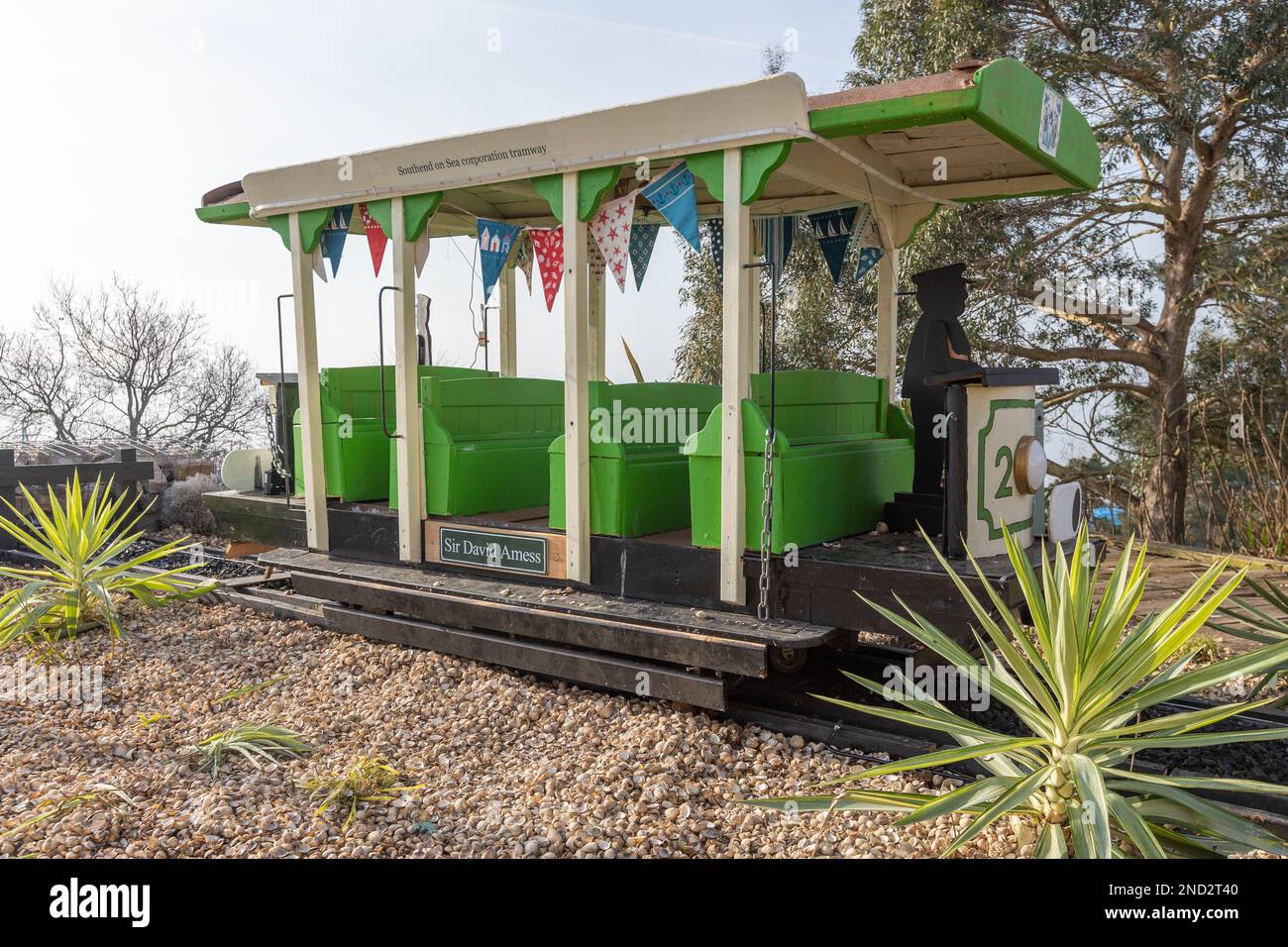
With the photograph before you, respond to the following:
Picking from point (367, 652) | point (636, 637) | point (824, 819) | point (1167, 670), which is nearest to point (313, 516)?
point (367, 652)

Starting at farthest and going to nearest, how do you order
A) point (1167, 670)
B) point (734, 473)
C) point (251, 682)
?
point (251, 682) → point (734, 473) → point (1167, 670)

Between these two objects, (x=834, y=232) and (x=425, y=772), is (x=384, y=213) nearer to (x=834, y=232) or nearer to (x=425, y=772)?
(x=834, y=232)

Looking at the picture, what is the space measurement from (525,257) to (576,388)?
2701 millimetres

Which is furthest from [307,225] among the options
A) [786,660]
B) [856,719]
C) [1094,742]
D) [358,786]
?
[1094,742]

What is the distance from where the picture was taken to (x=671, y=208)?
14.6ft

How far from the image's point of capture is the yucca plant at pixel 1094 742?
2.95m

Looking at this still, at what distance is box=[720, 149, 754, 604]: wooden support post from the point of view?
4234 millimetres

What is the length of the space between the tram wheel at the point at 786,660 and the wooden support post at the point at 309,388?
3167mm

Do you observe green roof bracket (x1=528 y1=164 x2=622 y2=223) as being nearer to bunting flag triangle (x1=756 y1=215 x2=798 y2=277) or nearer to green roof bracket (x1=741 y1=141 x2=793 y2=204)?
green roof bracket (x1=741 y1=141 x2=793 y2=204)

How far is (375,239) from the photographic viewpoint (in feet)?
18.7

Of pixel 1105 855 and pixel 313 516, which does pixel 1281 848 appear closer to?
pixel 1105 855

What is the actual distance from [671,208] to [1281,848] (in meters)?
3.29

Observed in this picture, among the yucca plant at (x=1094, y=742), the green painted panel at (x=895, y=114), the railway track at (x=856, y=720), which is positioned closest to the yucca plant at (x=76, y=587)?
the railway track at (x=856, y=720)

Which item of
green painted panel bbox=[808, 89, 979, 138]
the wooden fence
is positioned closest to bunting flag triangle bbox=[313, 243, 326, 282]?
green painted panel bbox=[808, 89, 979, 138]
